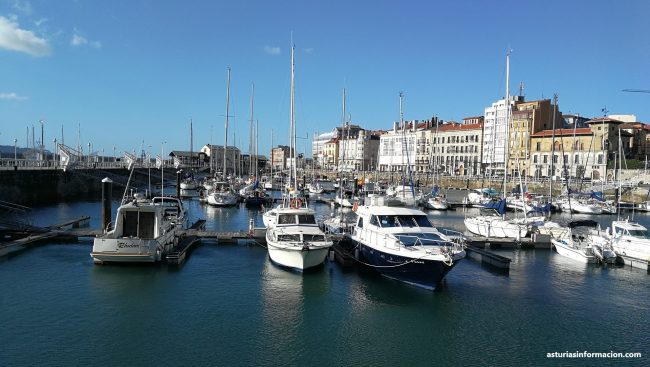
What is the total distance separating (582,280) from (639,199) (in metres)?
72.4

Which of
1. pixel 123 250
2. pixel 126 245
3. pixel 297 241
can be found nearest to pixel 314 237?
pixel 297 241

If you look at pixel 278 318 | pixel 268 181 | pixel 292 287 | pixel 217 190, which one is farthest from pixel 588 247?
pixel 268 181

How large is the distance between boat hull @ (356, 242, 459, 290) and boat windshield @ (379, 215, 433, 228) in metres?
1.76

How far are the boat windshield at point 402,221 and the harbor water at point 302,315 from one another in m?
3.18

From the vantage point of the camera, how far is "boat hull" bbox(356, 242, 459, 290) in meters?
24.2

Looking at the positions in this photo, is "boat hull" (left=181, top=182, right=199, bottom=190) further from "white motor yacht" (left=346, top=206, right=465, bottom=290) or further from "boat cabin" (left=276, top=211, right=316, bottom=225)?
"white motor yacht" (left=346, top=206, right=465, bottom=290)

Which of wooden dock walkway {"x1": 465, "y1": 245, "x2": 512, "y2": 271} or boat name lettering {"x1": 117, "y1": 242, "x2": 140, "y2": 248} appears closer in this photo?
boat name lettering {"x1": 117, "y1": 242, "x2": 140, "y2": 248}

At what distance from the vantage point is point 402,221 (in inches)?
1108

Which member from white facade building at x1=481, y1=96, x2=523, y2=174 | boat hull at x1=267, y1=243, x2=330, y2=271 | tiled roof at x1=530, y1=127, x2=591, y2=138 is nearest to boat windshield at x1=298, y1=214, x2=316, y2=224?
boat hull at x1=267, y1=243, x2=330, y2=271

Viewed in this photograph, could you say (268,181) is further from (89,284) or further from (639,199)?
(89,284)

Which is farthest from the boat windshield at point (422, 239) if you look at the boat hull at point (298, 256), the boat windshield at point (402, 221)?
the boat hull at point (298, 256)

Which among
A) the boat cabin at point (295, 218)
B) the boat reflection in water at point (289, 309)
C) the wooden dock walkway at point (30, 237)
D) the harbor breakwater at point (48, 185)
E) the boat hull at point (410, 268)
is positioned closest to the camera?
the boat reflection in water at point (289, 309)

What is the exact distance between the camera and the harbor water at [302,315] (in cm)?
1755

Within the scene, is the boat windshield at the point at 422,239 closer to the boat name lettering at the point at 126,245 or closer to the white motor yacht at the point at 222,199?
the boat name lettering at the point at 126,245
